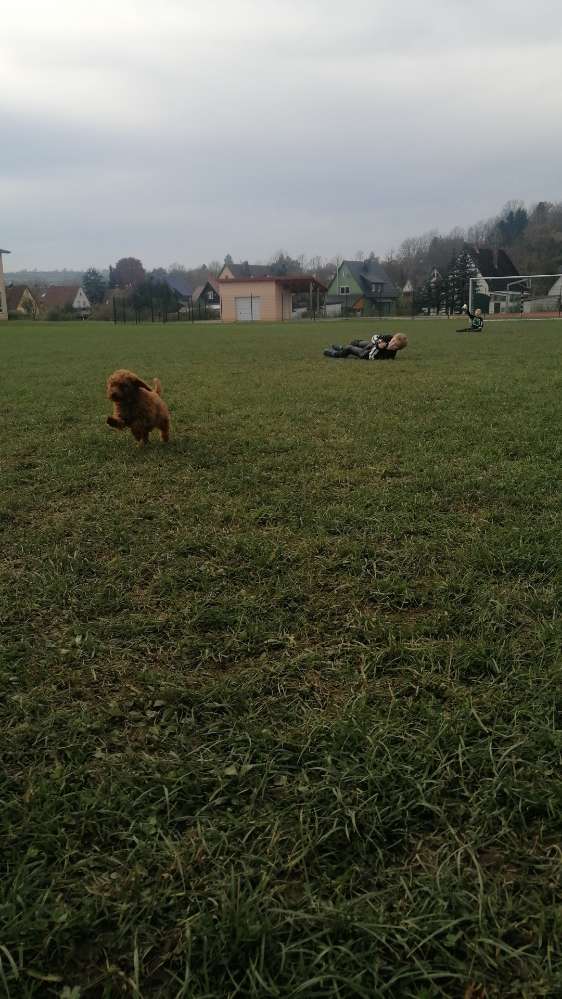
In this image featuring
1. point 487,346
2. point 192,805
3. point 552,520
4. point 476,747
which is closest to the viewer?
point 192,805

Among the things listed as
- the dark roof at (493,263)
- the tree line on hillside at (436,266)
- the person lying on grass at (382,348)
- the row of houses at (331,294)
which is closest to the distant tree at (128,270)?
the tree line on hillside at (436,266)

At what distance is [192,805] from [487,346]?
15071 millimetres

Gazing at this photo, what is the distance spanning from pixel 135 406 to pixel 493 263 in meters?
63.4

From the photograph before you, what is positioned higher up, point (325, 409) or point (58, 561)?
point (325, 409)

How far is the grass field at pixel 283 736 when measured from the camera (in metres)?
1.16

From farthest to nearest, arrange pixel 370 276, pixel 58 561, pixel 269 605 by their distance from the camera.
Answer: pixel 370 276, pixel 58 561, pixel 269 605

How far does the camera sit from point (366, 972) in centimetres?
111

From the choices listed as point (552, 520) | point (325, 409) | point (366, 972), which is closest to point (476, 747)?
point (366, 972)

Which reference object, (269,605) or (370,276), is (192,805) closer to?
(269,605)

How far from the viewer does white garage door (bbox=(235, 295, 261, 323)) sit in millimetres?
53000

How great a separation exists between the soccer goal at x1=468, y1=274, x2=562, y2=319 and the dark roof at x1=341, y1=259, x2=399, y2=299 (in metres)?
17.8

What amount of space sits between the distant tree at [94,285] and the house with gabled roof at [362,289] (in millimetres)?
33166

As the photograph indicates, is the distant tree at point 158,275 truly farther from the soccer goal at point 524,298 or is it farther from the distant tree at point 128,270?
the soccer goal at point 524,298

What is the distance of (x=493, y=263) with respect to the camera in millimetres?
59625
